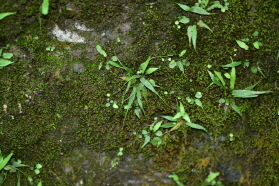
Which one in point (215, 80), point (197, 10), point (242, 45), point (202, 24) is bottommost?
point (215, 80)

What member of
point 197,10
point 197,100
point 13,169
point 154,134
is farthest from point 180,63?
point 13,169

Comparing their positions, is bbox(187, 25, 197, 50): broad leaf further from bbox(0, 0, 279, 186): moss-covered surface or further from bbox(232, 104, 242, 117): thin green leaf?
bbox(232, 104, 242, 117): thin green leaf

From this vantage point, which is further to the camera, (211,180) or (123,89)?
(123,89)

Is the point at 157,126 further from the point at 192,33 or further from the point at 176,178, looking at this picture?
the point at 192,33

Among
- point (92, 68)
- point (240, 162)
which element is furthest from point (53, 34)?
point (240, 162)

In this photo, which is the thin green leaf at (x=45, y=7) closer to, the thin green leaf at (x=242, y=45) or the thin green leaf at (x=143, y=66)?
the thin green leaf at (x=143, y=66)

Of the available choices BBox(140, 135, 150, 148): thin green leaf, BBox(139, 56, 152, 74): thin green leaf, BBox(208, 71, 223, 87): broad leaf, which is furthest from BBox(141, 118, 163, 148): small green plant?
BBox(208, 71, 223, 87): broad leaf

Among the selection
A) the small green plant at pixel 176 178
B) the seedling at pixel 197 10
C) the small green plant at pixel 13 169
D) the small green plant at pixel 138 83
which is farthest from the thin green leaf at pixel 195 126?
the small green plant at pixel 13 169

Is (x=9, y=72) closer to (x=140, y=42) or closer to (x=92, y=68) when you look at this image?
(x=92, y=68)
